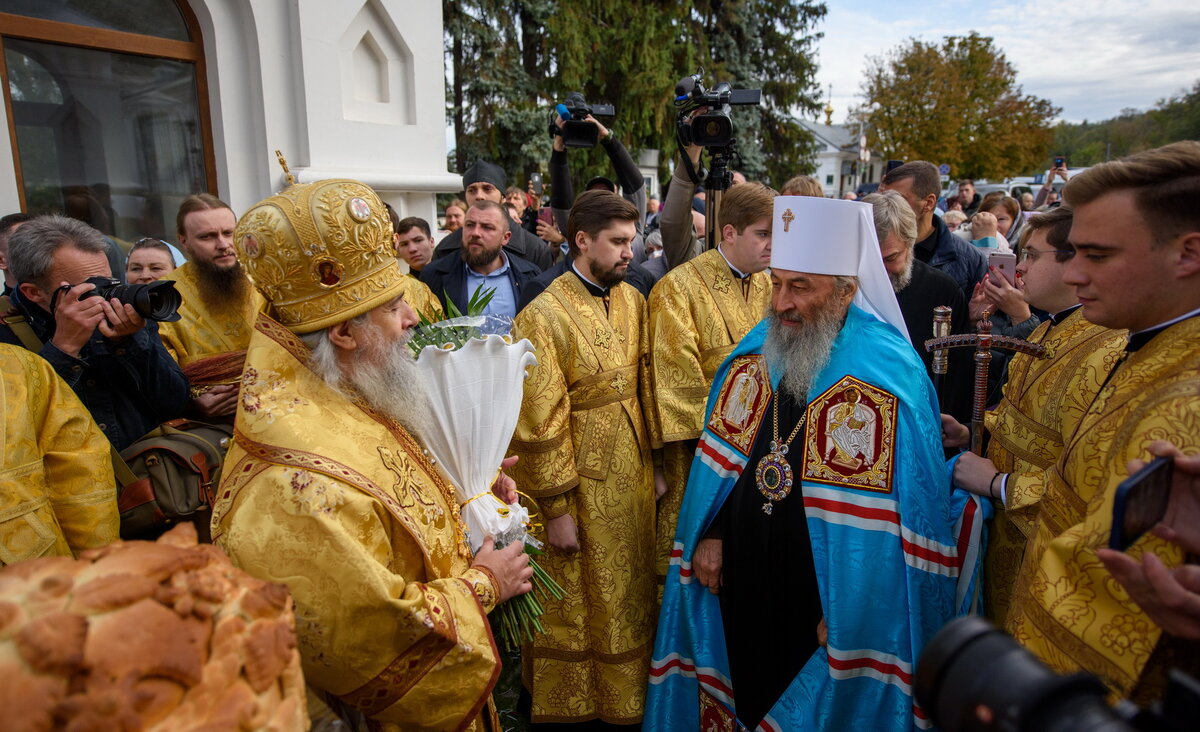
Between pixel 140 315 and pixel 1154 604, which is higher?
pixel 140 315

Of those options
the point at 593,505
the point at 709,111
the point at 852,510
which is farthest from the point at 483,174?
the point at 852,510

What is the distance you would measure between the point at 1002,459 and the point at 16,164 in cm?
577

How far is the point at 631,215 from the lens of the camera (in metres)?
3.40

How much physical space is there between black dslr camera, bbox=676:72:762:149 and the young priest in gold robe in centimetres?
273

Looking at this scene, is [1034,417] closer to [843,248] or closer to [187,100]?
[843,248]

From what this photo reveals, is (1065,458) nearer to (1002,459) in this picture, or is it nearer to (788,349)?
(1002,459)

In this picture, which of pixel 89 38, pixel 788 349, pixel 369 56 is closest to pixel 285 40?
pixel 369 56

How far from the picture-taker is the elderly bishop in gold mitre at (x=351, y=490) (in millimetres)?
1566

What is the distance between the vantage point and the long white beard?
6.10ft

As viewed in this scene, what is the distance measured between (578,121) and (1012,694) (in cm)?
495

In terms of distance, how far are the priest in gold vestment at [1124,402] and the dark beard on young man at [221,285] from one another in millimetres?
3238

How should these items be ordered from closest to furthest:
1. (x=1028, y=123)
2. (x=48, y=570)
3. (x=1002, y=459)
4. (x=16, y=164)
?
(x=48, y=570), (x=1002, y=459), (x=16, y=164), (x=1028, y=123)

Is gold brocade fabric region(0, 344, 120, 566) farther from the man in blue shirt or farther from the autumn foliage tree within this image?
the autumn foliage tree

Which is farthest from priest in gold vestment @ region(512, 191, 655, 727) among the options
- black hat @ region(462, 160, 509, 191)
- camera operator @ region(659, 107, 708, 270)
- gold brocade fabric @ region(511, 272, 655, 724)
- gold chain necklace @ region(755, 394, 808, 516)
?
black hat @ region(462, 160, 509, 191)
